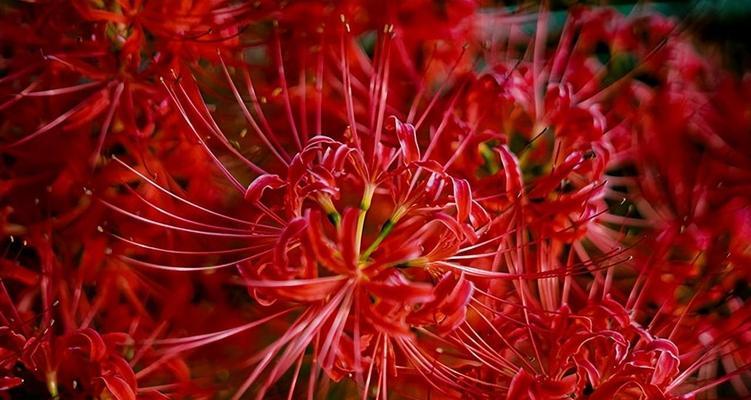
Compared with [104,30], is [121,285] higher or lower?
lower

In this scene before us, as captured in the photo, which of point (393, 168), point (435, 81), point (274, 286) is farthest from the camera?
point (435, 81)

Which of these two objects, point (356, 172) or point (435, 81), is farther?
point (435, 81)

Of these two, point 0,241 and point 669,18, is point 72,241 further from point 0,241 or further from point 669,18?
point 669,18

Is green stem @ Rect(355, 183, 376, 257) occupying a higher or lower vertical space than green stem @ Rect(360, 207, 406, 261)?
higher

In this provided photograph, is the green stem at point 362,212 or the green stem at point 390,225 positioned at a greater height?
the green stem at point 362,212

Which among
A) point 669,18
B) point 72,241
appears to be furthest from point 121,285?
point 669,18

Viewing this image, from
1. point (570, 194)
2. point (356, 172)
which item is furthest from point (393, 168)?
point (570, 194)

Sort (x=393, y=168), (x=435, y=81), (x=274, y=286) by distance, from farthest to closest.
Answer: (x=435, y=81), (x=393, y=168), (x=274, y=286)
